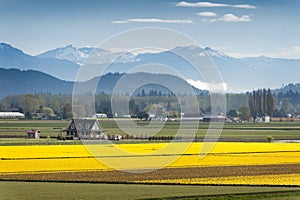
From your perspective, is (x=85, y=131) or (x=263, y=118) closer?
(x=85, y=131)

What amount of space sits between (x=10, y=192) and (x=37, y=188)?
1745 millimetres

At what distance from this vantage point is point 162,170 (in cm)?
4178

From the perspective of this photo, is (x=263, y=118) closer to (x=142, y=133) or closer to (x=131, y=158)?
(x=142, y=133)

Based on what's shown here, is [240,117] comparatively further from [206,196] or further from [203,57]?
[206,196]

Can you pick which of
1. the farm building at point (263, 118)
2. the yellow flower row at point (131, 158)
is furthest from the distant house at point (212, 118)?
the yellow flower row at point (131, 158)

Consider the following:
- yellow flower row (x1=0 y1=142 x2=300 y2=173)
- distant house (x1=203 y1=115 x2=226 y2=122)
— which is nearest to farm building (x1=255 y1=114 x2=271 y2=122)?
distant house (x1=203 y1=115 x2=226 y2=122)

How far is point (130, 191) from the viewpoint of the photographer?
105ft

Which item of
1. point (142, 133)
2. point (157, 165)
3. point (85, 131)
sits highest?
point (85, 131)

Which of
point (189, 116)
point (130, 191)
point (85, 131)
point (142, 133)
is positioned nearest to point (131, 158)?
point (130, 191)

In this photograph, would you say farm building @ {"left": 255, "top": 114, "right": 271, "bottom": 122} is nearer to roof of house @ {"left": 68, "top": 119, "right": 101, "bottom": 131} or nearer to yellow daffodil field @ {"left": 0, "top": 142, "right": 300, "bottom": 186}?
roof of house @ {"left": 68, "top": 119, "right": 101, "bottom": 131}

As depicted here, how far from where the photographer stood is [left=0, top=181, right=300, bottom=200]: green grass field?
30.0m

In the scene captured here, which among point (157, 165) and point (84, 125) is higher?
point (84, 125)

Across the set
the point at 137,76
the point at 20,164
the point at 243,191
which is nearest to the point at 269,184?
the point at 243,191

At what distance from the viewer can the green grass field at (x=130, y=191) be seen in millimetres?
30016
